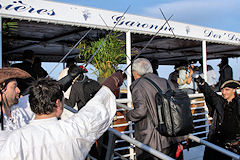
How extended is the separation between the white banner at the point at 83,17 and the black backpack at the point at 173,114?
2.91 feet

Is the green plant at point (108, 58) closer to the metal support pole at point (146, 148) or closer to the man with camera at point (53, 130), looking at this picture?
the metal support pole at point (146, 148)

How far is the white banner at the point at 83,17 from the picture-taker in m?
3.60

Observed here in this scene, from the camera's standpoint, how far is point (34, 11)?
12.3 feet

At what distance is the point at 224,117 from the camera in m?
3.26

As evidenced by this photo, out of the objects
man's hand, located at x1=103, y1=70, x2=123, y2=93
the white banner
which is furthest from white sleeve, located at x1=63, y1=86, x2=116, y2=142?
the white banner

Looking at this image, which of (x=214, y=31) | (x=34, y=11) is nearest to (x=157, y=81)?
(x=34, y=11)

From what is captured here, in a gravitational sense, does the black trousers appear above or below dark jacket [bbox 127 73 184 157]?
below

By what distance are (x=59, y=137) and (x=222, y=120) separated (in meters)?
2.59

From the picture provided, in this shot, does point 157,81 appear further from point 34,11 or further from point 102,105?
point 34,11

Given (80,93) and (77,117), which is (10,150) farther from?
(80,93)

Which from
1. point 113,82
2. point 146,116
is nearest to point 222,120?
point 146,116

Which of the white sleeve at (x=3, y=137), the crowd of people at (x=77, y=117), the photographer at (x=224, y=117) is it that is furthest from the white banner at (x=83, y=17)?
the white sleeve at (x=3, y=137)

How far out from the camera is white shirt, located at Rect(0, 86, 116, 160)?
126cm

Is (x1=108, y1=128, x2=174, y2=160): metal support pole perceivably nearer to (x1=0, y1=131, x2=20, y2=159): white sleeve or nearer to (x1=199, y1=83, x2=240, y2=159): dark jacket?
(x1=0, y1=131, x2=20, y2=159): white sleeve
